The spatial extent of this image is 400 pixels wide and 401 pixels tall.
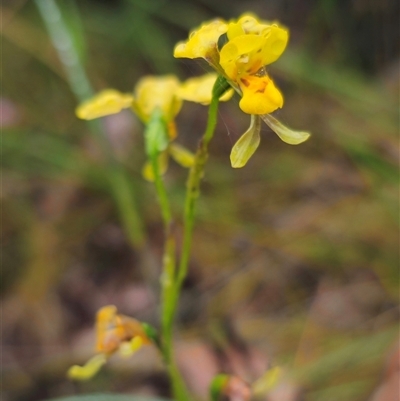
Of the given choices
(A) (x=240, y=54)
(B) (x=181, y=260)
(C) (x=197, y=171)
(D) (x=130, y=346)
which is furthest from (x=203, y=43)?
(D) (x=130, y=346)

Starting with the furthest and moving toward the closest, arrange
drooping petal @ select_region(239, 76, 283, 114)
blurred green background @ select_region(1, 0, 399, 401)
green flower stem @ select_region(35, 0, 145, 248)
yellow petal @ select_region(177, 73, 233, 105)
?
green flower stem @ select_region(35, 0, 145, 248), blurred green background @ select_region(1, 0, 399, 401), yellow petal @ select_region(177, 73, 233, 105), drooping petal @ select_region(239, 76, 283, 114)

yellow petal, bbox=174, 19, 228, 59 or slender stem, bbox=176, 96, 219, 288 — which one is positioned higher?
yellow petal, bbox=174, 19, 228, 59

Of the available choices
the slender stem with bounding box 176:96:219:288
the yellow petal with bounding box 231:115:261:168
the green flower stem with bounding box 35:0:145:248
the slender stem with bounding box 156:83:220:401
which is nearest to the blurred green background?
the green flower stem with bounding box 35:0:145:248

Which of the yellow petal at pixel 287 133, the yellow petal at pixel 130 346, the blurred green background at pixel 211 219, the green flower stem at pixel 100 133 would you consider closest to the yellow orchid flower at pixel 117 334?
the yellow petal at pixel 130 346

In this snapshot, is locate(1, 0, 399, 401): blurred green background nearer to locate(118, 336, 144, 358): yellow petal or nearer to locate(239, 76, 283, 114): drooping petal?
locate(118, 336, 144, 358): yellow petal

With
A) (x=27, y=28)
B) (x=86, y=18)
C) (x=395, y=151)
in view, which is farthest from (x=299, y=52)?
(x=27, y=28)

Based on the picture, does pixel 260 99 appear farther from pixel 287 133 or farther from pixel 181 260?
pixel 181 260
